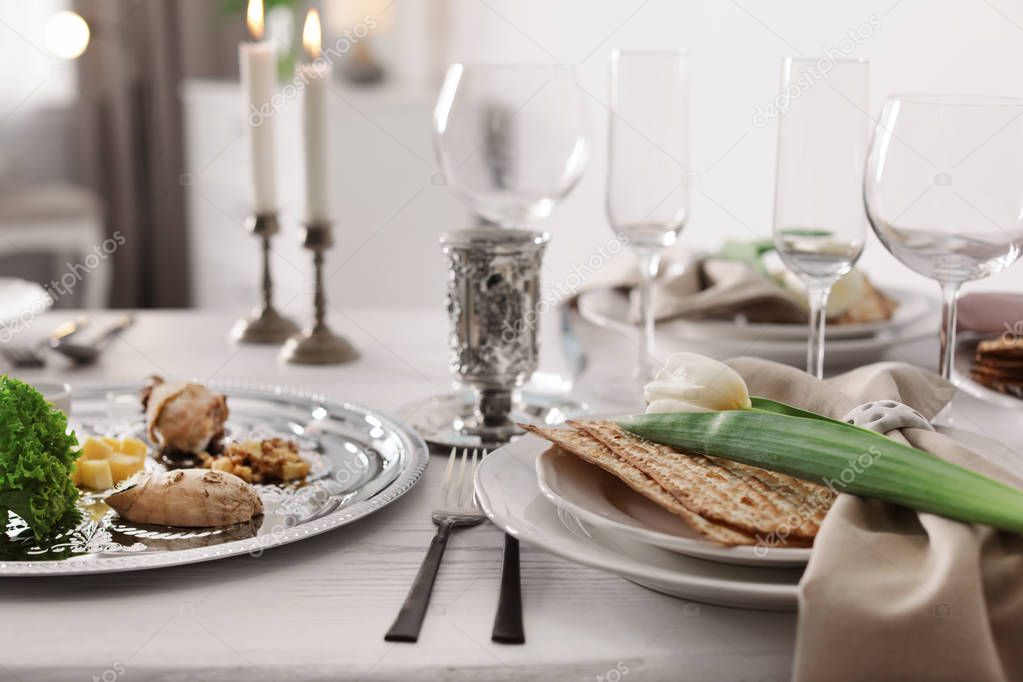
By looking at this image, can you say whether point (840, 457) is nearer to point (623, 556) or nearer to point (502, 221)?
point (623, 556)

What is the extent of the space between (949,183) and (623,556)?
393mm

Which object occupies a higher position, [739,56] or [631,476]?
[739,56]

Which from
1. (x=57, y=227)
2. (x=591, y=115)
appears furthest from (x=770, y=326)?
(x=57, y=227)

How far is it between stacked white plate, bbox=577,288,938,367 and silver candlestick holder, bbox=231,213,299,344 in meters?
0.43

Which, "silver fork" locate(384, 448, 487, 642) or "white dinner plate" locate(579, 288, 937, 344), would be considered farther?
"white dinner plate" locate(579, 288, 937, 344)

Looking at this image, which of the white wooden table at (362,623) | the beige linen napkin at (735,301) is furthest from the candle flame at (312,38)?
the white wooden table at (362,623)

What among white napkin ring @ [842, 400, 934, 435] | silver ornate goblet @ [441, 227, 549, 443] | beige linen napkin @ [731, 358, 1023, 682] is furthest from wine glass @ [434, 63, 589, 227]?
beige linen napkin @ [731, 358, 1023, 682]

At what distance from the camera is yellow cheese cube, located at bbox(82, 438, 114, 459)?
83 centimetres

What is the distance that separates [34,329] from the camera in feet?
4.40

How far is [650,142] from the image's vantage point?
107 cm

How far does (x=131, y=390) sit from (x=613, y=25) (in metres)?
1.76

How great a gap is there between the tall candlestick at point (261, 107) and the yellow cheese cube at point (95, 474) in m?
0.61

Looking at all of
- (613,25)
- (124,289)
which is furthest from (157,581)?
(124,289)

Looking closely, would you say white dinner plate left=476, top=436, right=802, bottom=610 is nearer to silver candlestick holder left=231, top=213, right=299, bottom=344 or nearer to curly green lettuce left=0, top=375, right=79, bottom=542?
curly green lettuce left=0, top=375, right=79, bottom=542
